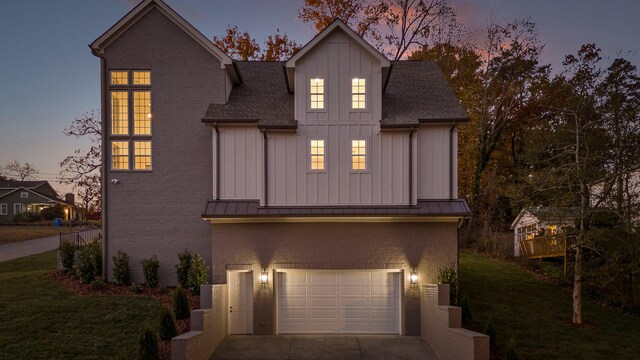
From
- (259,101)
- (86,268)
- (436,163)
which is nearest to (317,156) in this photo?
(259,101)

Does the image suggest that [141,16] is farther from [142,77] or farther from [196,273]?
[196,273]

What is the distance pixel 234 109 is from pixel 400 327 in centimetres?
974

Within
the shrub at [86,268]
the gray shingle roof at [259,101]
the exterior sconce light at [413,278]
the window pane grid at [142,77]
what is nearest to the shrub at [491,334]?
the exterior sconce light at [413,278]

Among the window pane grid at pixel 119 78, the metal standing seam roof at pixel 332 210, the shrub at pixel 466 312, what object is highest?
the window pane grid at pixel 119 78

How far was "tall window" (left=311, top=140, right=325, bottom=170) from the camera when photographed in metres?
13.8

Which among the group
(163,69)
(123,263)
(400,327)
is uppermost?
(163,69)

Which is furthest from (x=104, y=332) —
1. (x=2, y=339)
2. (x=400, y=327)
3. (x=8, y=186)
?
(x=8, y=186)

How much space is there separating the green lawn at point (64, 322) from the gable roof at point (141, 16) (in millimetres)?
9145

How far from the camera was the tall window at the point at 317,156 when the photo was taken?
13828 millimetres

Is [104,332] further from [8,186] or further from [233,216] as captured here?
[8,186]

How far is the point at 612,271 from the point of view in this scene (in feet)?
50.0

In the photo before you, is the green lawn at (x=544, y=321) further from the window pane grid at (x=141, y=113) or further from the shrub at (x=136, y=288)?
the window pane grid at (x=141, y=113)

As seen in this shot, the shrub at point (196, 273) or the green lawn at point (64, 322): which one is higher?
the shrub at point (196, 273)

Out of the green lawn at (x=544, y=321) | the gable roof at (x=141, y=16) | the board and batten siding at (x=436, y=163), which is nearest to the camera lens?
the green lawn at (x=544, y=321)
